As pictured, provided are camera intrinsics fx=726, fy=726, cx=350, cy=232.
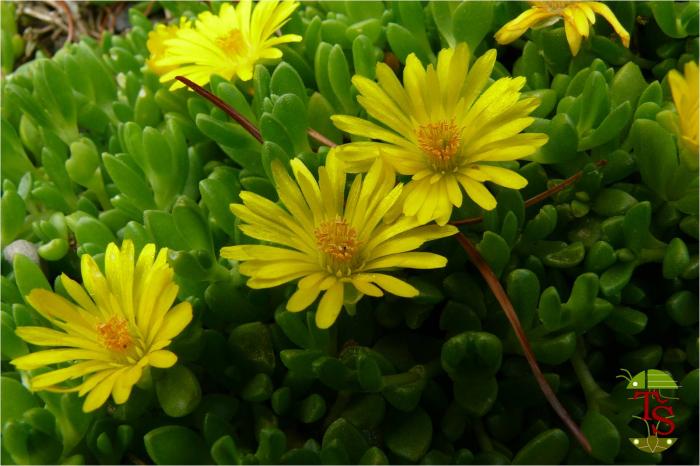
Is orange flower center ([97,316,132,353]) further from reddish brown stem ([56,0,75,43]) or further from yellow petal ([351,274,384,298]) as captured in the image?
reddish brown stem ([56,0,75,43])

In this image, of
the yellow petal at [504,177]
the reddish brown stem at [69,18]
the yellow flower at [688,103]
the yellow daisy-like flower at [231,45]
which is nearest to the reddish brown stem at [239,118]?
the yellow daisy-like flower at [231,45]

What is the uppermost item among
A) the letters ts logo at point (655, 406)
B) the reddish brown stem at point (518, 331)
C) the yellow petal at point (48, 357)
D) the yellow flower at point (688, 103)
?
the yellow flower at point (688, 103)

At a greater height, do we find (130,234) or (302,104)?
(302,104)

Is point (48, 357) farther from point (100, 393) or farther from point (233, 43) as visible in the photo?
point (233, 43)

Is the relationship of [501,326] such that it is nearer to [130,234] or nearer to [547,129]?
[547,129]

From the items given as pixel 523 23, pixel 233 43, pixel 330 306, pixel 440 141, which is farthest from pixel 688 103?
pixel 233 43

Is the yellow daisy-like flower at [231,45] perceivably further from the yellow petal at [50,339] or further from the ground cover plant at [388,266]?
the yellow petal at [50,339]

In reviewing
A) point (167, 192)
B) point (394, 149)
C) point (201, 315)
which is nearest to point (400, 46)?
point (394, 149)
